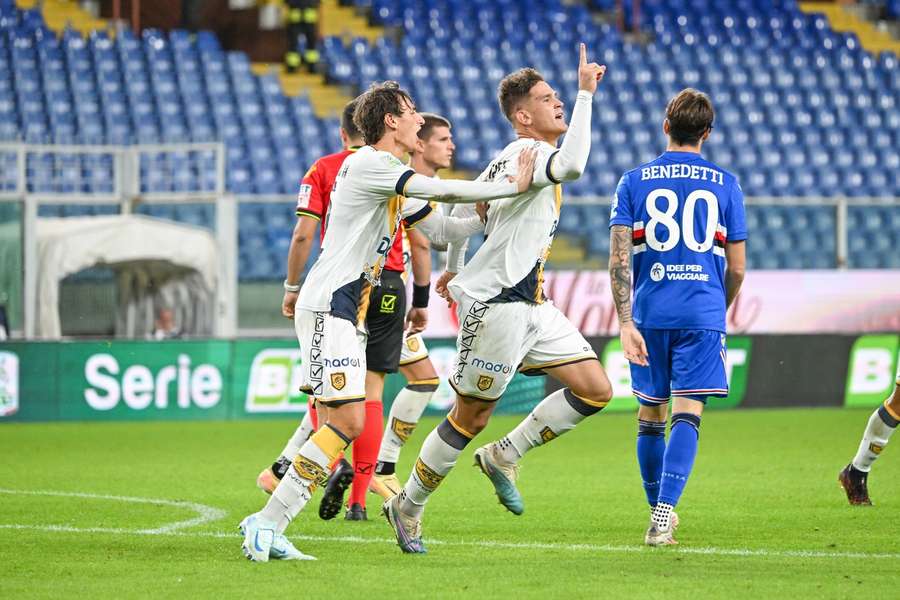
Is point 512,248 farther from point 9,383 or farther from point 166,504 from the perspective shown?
point 9,383

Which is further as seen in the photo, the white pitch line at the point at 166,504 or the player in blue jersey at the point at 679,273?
the white pitch line at the point at 166,504

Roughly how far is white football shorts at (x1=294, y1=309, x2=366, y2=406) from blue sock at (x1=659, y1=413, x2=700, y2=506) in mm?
1386

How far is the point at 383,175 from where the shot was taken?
6.11 meters

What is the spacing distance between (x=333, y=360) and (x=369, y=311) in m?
1.43

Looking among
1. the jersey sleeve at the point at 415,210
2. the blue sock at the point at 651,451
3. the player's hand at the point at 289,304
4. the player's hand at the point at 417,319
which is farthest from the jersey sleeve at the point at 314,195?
the blue sock at the point at 651,451

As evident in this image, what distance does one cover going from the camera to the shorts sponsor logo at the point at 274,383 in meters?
14.8

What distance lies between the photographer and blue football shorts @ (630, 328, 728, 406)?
6.57 metres

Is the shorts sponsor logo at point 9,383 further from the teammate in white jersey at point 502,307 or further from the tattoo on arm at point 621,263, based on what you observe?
the tattoo on arm at point 621,263

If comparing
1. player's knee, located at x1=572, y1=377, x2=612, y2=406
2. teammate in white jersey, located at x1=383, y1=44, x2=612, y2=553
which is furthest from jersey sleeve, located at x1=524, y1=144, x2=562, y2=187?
player's knee, located at x1=572, y1=377, x2=612, y2=406

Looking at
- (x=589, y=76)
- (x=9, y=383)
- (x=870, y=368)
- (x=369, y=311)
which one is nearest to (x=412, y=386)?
(x=369, y=311)

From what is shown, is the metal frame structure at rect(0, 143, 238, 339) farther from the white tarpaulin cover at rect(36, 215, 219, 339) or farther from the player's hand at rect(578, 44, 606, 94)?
the player's hand at rect(578, 44, 606, 94)

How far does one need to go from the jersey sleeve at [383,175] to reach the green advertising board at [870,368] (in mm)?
10962

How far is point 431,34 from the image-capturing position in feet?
78.9

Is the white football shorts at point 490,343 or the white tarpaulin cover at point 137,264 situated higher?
the white football shorts at point 490,343
